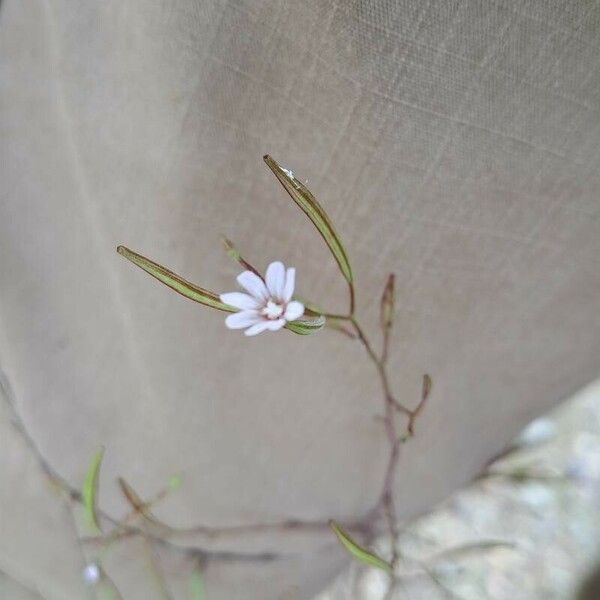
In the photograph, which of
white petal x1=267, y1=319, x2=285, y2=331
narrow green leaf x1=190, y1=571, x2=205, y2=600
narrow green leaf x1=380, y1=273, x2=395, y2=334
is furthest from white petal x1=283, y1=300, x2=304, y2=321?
narrow green leaf x1=190, y1=571, x2=205, y2=600

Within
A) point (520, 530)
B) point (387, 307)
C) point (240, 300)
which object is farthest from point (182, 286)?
point (520, 530)

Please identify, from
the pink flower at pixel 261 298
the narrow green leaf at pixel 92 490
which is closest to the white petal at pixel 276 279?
the pink flower at pixel 261 298

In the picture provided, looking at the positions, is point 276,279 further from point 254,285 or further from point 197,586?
point 197,586

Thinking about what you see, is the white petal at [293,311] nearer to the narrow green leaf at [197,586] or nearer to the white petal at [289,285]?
the white petal at [289,285]

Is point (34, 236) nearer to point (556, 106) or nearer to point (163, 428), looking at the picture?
point (163, 428)

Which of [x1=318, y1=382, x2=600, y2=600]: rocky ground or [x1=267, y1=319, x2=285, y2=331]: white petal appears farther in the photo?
[x1=318, y1=382, x2=600, y2=600]: rocky ground

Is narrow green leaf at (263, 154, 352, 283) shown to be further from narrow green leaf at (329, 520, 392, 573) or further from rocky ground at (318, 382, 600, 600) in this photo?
rocky ground at (318, 382, 600, 600)

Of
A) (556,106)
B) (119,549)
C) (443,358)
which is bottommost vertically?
(119,549)

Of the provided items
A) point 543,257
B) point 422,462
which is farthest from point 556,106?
point 422,462
